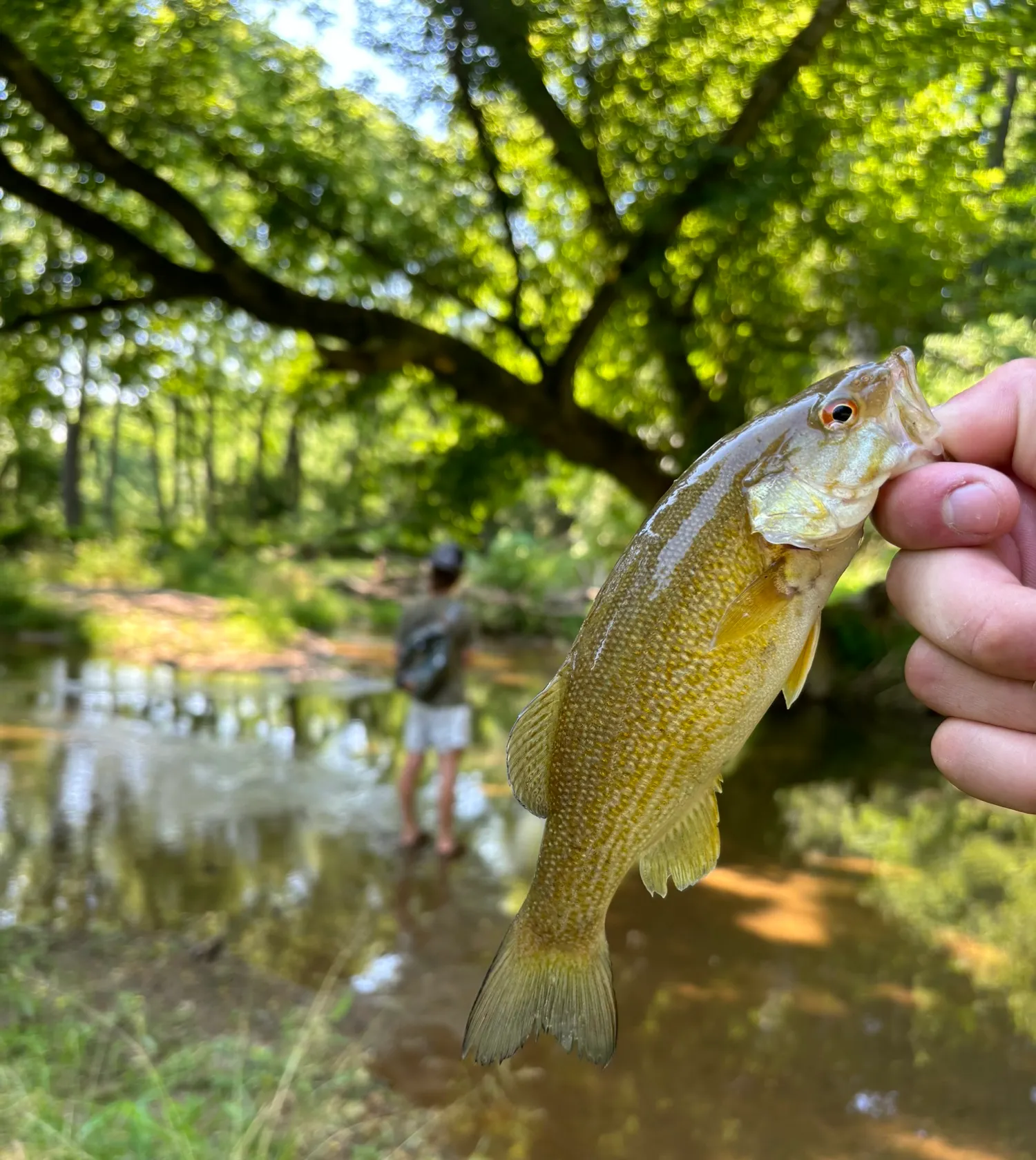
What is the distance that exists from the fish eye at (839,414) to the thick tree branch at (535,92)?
528cm

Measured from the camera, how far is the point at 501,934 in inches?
203

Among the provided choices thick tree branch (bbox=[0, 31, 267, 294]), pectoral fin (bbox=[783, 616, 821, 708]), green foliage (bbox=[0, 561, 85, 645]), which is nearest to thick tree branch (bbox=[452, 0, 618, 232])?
thick tree branch (bbox=[0, 31, 267, 294])

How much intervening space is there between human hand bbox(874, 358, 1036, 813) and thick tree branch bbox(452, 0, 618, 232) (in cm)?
530

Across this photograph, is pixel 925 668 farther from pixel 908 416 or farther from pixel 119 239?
pixel 119 239

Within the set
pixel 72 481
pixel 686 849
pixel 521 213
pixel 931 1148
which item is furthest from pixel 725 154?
pixel 72 481

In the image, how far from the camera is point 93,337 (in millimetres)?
7367

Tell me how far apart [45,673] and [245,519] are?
20.9 metres

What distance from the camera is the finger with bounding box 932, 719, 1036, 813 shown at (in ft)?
5.05

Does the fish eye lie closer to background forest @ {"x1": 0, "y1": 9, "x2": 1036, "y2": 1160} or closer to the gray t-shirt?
background forest @ {"x1": 0, "y1": 9, "x2": 1036, "y2": 1160}

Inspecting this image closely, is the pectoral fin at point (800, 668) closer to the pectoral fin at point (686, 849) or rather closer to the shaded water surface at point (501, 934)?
the pectoral fin at point (686, 849)

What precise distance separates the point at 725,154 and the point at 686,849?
5276 mm

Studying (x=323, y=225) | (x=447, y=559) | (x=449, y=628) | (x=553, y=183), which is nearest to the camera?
(x=447, y=559)

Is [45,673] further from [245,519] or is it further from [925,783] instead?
[245,519]

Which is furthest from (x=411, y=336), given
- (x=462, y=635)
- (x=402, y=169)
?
(x=462, y=635)
